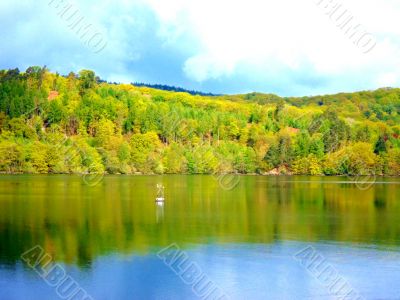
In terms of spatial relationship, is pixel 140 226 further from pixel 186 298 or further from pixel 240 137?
pixel 240 137

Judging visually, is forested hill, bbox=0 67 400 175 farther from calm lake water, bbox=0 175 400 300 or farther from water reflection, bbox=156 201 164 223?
water reflection, bbox=156 201 164 223

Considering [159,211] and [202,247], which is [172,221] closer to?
[159,211]

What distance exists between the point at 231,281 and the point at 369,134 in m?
122

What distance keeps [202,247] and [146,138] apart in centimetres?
10156

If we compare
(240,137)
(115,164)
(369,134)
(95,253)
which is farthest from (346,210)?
(240,137)

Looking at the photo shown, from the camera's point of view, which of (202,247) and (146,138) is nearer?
(202,247)

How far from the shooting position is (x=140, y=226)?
137ft

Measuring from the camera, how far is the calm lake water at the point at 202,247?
25.8 meters

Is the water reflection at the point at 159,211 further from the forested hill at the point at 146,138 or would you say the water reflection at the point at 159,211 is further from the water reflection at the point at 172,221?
the forested hill at the point at 146,138

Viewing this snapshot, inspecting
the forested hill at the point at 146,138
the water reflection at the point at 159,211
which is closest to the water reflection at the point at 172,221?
the water reflection at the point at 159,211

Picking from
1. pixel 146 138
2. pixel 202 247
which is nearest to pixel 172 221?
pixel 202 247

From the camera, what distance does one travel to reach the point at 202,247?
3434 cm

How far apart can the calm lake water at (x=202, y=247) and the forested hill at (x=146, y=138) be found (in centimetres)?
6209

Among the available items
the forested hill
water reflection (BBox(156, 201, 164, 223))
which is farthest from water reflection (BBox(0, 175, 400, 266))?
the forested hill
